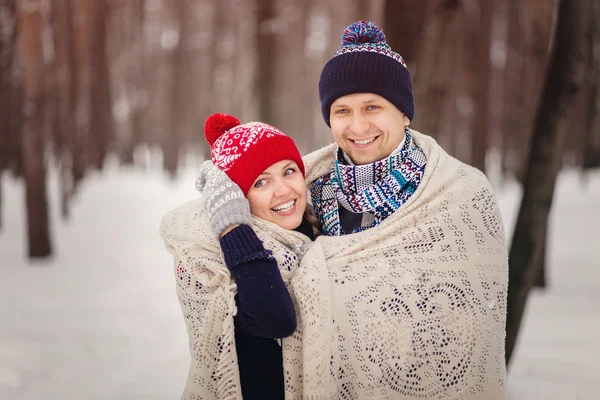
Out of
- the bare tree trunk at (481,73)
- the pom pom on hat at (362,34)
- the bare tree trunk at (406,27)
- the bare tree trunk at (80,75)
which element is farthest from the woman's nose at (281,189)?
the bare tree trunk at (80,75)

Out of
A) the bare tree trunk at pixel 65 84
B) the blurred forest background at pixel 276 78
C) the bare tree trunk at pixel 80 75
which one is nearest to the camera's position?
the blurred forest background at pixel 276 78

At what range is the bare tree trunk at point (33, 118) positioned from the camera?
808 cm

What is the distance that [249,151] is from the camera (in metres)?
2.35

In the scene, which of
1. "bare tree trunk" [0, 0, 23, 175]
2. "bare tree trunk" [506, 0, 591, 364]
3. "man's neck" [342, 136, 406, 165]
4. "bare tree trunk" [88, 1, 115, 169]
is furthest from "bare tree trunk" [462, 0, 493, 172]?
"bare tree trunk" [88, 1, 115, 169]

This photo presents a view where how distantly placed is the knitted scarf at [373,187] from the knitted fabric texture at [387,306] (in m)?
0.10

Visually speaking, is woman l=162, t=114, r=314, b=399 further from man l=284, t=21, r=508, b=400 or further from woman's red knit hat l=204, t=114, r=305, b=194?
man l=284, t=21, r=508, b=400

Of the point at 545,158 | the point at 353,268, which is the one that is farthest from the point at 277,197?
the point at 545,158

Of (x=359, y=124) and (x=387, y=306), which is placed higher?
(x=359, y=124)

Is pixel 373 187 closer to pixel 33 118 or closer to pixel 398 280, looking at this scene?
pixel 398 280

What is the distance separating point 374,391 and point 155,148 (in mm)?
30932

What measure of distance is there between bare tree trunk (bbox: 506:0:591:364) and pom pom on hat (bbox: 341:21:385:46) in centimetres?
161

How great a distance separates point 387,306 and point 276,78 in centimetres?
626

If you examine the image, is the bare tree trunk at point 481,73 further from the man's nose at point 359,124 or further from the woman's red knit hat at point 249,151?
the woman's red knit hat at point 249,151

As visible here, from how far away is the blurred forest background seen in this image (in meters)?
3.64
